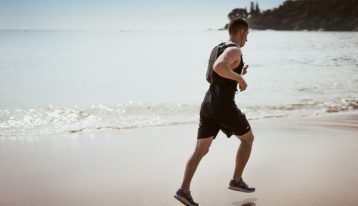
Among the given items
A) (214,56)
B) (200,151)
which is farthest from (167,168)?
(214,56)

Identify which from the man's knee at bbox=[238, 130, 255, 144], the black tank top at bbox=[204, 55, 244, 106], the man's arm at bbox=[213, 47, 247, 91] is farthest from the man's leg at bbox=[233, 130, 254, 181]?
the man's arm at bbox=[213, 47, 247, 91]

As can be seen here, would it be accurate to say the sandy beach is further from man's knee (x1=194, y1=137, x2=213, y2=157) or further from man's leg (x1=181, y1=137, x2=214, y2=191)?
man's knee (x1=194, y1=137, x2=213, y2=157)

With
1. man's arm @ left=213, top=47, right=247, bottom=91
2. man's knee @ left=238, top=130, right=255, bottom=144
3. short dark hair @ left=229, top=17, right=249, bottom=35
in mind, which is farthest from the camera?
man's knee @ left=238, top=130, right=255, bottom=144

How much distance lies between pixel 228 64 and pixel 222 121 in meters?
0.57

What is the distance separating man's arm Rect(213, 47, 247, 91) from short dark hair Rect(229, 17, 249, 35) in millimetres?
303

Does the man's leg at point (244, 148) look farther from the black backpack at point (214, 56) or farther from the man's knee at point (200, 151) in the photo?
the black backpack at point (214, 56)

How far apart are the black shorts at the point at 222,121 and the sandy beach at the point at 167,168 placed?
2.49ft

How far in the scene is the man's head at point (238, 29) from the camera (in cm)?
374

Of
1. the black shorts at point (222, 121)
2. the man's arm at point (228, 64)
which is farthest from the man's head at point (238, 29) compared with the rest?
the black shorts at point (222, 121)

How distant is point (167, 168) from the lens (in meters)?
5.35

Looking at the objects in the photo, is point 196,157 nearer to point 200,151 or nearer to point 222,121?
point 200,151

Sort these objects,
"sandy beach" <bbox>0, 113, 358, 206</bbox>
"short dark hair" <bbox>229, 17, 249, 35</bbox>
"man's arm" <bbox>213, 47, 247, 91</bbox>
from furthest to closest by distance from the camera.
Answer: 1. "sandy beach" <bbox>0, 113, 358, 206</bbox>
2. "short dark hair" <bbox>229, 17, 249, 35</bbox>
3. "man's arm" <bbox>213, 47, 247, 91</bbox>

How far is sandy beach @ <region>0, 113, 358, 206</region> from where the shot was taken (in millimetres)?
4246

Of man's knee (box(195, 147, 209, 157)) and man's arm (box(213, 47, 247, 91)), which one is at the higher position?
man's arm (box(213, 47, 247, 91))
